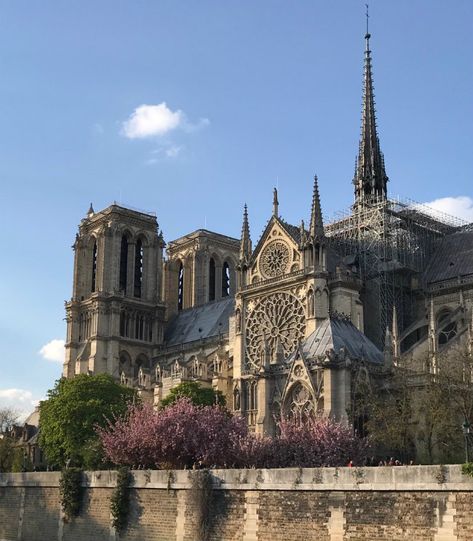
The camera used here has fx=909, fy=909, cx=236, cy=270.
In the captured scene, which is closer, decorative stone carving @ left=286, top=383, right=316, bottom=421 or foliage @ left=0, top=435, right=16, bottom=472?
decorative stone carving @ left=286, top=383, right=316, bottom=421

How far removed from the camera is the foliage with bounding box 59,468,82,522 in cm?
4025

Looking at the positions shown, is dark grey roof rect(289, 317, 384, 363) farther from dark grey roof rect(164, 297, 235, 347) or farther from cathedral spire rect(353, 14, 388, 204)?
dark grey roof rect(164, 297, 235, 347)

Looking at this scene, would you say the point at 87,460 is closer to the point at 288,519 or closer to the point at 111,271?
the point at 288,519

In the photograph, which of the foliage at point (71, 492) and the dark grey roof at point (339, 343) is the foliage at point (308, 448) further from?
the foliage at point (71, 492)

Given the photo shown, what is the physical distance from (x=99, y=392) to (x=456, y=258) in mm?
27903

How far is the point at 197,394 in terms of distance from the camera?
64250 millimetres

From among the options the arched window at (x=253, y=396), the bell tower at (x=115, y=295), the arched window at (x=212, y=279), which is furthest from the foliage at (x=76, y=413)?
the arched window at (x=212, y=279)

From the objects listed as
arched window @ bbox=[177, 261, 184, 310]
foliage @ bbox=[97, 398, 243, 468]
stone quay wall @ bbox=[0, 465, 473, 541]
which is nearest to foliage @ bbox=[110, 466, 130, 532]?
stone quay wall @ bbox=[0, 465, 473, 541]

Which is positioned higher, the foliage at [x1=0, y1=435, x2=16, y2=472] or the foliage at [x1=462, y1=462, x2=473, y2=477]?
the foliage at [x1=0, y1=435, x2=16, y2=472]

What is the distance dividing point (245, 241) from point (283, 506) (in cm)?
4038

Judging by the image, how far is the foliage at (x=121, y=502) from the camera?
3680cm

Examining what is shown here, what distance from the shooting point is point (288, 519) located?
2989 cm

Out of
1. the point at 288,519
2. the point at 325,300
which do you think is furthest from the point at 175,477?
the point at 325,300

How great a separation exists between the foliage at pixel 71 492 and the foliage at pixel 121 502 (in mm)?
3412
